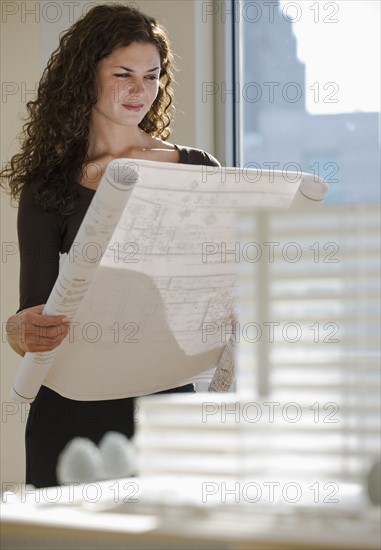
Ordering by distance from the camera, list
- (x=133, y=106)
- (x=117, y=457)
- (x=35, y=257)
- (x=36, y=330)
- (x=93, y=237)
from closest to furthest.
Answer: (x=117, y=457), (x=93, y=237), (x=36, y=330), (x=35, y=257), (x=133, y=106)

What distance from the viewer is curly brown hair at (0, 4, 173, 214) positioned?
1.75 m

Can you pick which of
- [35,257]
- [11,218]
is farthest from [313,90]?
[35,257]

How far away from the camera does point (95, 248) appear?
118cm

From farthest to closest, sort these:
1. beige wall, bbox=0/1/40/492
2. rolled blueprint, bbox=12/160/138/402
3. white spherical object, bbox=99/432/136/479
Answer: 1. beige wall, bbox=0/1/40/492
2. rolled blueprint, bbox=12/160/138/402
3. white spherical object, bbox=99/432/136/479

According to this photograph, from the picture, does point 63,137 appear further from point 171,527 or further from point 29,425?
point 171,527

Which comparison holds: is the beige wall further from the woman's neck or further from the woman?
the woman's neck

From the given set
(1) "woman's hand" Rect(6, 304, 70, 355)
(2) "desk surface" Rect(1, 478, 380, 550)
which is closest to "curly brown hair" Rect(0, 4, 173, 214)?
(1) "woman's hand" Rect(6, 304, 70, 355)

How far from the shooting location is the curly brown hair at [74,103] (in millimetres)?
1751

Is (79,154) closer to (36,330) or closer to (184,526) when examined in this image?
(36,330)

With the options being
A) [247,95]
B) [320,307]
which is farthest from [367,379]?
[247,95]

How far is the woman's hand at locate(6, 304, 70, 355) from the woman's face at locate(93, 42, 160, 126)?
16.7 inches

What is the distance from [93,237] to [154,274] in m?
0.13

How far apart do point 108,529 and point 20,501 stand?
0.37 feet

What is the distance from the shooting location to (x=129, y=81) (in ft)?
5.74
